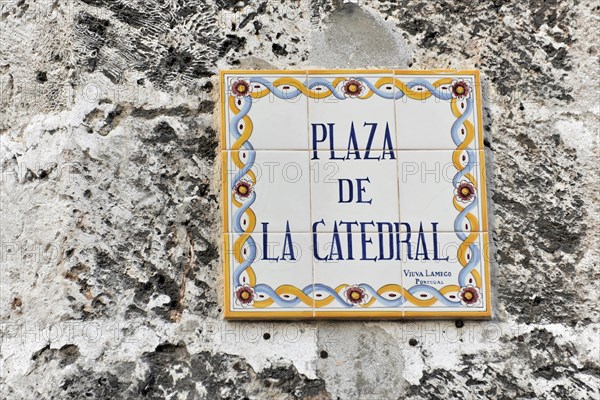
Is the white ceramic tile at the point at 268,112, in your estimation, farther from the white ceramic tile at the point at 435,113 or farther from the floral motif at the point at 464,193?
the floral motif at the point at 464,193

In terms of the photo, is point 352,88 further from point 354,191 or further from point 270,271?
point 270,271

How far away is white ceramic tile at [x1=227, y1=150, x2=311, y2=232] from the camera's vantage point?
8.19 feet

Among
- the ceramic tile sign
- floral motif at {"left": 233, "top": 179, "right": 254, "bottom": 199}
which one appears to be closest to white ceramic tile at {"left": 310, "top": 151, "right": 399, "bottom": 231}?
the ceramic tile sign

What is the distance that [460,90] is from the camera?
2.59 meters

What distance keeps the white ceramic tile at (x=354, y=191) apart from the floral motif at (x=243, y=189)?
0.47 ft

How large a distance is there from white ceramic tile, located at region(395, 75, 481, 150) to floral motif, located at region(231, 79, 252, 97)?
1.14ft

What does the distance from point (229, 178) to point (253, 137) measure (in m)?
0.11

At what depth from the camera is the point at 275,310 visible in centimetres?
245

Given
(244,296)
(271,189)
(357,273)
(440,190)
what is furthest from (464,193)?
(244,296)

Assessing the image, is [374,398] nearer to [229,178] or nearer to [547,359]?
[547,359]

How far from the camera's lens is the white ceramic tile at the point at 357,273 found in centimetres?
246

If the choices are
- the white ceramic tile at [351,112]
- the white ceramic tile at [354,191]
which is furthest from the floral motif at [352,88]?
the white ceramic tile at [354,191]

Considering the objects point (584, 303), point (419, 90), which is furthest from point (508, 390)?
point (419, 90)

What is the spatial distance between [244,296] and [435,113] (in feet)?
2.01
